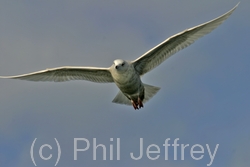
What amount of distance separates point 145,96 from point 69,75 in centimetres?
299

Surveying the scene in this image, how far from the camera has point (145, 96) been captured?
31734 millimetres

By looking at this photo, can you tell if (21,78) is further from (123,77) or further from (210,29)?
(210,29)

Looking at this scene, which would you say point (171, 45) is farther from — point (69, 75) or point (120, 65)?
point (69, 75)

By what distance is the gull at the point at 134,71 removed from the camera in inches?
1165

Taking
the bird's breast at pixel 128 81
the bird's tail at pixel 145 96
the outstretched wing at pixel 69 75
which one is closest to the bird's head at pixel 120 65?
the bird's breast at pixel 128 81

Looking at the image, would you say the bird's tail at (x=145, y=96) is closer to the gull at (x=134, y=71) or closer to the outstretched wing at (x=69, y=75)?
the gull at (x=134, y=71)

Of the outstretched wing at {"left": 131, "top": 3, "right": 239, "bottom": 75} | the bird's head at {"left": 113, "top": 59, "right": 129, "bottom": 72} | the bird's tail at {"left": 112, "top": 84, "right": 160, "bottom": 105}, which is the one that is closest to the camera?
the bird's head at {"left": 113, "top": 59, "right": 129, "bottom": 72}

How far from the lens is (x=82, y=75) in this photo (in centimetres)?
3153

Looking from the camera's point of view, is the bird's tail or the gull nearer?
the gull

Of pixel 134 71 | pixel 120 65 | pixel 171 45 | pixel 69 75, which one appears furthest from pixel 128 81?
pixel 69 75

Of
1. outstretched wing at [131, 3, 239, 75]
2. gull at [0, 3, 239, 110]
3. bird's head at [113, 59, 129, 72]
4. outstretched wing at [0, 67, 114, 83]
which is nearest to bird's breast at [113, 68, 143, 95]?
gull at [0, 3, 239, 110]

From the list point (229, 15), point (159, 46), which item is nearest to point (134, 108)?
point (159, 46)

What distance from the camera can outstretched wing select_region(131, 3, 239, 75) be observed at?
29.6m

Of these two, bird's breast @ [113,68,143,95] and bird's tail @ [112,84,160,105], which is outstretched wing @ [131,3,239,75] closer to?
bird's breast @ [113,68,143,95]
